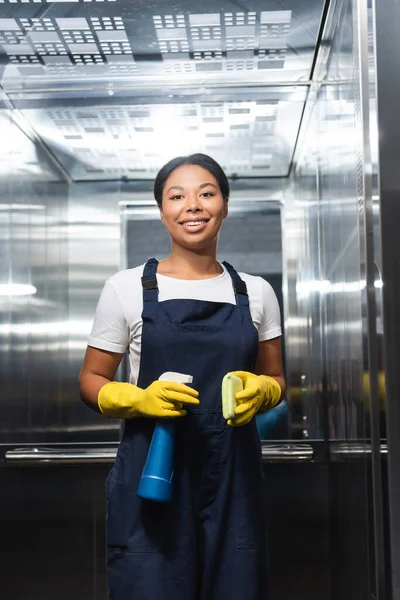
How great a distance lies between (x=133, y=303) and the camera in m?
1.72

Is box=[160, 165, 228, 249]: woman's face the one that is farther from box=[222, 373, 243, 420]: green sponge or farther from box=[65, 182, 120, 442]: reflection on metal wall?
box=[65, 182, 120, 442]: reflection on metal wall

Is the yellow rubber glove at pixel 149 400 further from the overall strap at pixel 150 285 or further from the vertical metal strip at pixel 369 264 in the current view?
the vertical metal strip at pixel 369 264

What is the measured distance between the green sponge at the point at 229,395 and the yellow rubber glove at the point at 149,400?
0.19ft

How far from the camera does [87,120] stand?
2766 millimetres

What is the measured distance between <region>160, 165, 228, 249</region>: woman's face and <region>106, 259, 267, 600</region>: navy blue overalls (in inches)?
8.3

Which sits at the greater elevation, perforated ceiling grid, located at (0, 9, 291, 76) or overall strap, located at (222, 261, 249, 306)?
perforated ceiling grid, located at (0, 9, 291, 76)

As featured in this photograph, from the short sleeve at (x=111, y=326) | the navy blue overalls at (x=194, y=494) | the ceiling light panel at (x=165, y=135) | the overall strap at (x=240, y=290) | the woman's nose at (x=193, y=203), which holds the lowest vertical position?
the navy blue overalls at (x=194, y=494)

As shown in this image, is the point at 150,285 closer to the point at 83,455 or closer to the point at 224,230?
the point at 83,455

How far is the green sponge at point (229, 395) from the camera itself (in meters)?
1.55

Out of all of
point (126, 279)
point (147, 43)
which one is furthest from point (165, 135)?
point (126, 279)

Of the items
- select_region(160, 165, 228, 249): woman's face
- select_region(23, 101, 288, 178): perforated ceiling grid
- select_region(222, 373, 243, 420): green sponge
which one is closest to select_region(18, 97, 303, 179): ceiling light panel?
select_region(23, 101, 288, 178): perforated ceiling grid

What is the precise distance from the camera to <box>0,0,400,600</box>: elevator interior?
163 cm

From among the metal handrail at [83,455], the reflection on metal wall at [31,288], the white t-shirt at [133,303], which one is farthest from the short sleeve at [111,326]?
the reflection on metal wall at [31,288]

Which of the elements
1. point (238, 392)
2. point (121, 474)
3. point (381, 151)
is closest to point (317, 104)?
point (381, 151)
